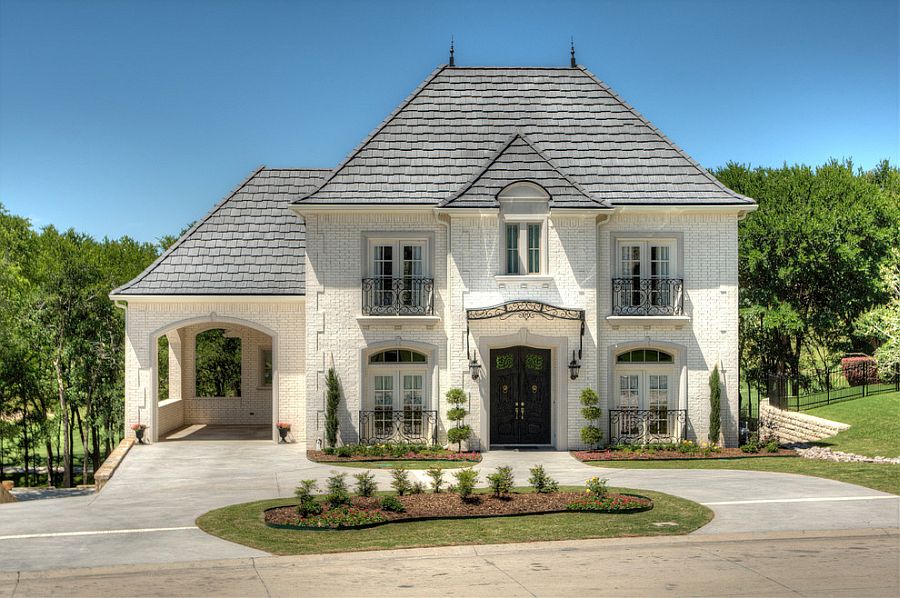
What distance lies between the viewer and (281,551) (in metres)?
13.8

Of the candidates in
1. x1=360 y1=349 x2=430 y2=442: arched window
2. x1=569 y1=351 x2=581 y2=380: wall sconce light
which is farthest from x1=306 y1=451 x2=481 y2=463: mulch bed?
x1=569 y1=351 x2=581 y2=380: wall sconce light

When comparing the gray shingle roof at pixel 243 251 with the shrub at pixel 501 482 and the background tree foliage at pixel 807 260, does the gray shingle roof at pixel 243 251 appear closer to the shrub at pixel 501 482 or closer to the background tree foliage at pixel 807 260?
the shrub at pixel 501 482

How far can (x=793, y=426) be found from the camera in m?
29.0

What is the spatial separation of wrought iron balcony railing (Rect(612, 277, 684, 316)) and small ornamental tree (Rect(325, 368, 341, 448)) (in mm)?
8122

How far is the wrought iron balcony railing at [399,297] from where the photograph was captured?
2631cm

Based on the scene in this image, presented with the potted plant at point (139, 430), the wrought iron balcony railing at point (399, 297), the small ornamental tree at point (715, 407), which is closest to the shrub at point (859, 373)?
the small ornamental tree at point (715, 407)

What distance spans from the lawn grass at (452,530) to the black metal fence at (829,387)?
51.8 feet

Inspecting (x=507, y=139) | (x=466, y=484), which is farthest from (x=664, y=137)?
(x=466, y=484)

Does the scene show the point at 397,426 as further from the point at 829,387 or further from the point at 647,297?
the point at 829,387

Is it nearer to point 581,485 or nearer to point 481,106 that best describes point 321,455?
point 581,485

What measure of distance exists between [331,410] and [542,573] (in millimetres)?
14058

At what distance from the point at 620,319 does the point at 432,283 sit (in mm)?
5346

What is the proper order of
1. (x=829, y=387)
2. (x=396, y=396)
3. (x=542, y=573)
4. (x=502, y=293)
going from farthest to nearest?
(x=829, y=387)
(x=396, y=396)
(x=502, y=293)
(x=542, y=573)

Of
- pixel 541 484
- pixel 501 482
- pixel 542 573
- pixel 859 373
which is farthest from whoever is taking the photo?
pixel 859 373
